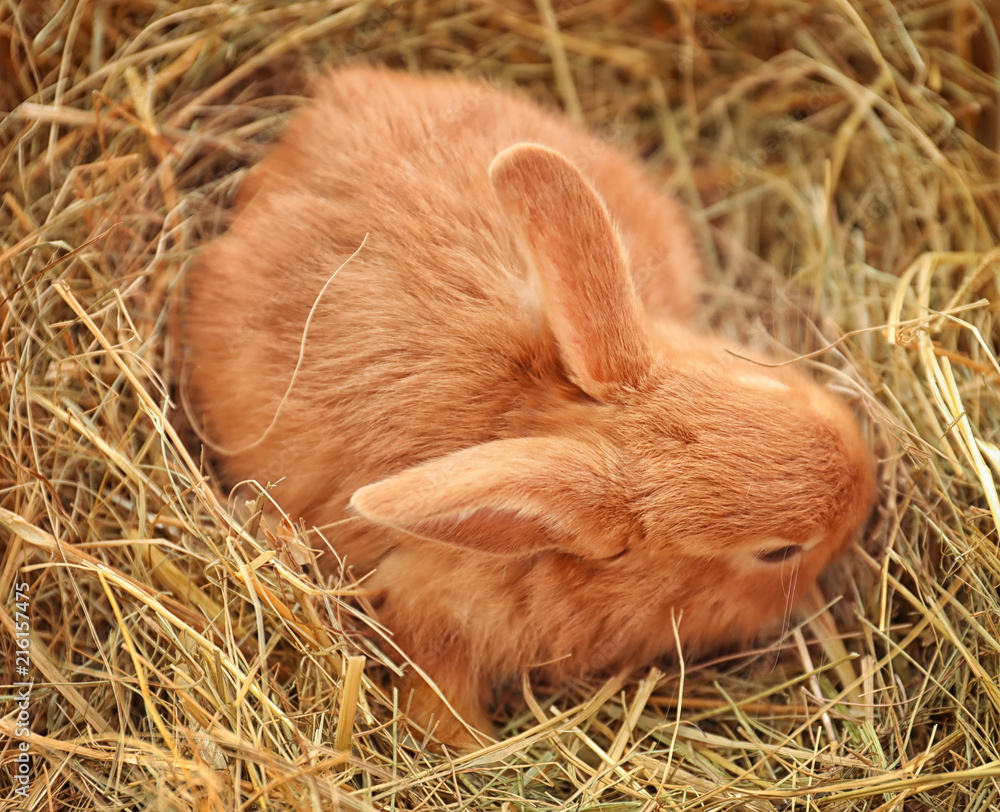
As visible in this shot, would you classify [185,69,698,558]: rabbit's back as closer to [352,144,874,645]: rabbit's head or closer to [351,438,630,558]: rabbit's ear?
[352,144,874,645]: rabbit's head

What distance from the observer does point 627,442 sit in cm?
253

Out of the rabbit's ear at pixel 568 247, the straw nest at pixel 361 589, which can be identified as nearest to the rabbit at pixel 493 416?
the rabbit's ear at pixel 568 247

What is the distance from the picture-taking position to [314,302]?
106 inches

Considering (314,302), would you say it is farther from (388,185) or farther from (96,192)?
(96,192)

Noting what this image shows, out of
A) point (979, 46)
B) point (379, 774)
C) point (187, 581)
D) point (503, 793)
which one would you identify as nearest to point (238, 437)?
point (187, 581)

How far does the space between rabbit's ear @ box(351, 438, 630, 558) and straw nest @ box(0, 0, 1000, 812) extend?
614mm

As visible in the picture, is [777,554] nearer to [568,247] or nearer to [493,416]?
[493,416]

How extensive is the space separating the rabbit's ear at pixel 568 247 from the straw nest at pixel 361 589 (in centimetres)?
106

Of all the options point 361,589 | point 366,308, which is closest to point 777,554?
point 361,589

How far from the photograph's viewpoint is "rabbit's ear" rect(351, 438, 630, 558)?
2135 mm

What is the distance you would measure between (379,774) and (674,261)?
7.46 ft

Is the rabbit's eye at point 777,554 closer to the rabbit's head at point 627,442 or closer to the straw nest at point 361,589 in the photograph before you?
the rabbit's head at point 627,442

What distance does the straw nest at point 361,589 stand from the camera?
2.60 meters

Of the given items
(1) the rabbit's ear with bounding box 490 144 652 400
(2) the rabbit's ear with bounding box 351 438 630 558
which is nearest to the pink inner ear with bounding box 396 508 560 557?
(2) the rabbit's ear with bounding box 351 438 630 558
